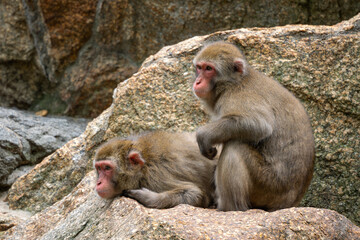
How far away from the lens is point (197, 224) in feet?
14.1

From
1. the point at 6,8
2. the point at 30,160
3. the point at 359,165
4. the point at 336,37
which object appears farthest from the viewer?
the point at 6,8

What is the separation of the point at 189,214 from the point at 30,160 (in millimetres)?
4425

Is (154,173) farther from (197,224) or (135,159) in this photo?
(197,224)

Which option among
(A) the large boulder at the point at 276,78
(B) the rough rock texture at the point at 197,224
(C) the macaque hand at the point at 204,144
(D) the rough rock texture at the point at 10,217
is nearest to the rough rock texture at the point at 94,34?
(A) the large boulder at the point at 276,78

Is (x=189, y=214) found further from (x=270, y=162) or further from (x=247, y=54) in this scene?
(x=247, y=54)

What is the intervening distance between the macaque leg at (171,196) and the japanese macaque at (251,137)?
198mm

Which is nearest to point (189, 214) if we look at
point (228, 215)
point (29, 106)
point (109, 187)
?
point (228, 215)

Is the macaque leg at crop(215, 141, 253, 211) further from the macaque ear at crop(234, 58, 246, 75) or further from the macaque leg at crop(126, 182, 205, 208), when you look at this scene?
the macaque ear at crop(234, 58, 246, 75)

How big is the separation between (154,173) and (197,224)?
1.07m

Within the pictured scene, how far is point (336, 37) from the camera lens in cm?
652

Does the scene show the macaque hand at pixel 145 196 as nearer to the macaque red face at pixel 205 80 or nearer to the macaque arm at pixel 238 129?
the macaque arm at pixel 238 129

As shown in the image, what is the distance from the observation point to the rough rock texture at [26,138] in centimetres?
806

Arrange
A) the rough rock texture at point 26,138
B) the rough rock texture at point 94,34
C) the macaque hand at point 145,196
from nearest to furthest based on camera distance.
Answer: the macaque hand at point 145,196 → the rough rock texture at point 26,138 → the rough rock texture at point 94,34

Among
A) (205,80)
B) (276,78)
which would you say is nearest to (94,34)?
(276,78)
